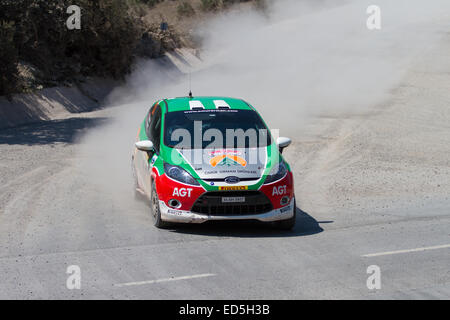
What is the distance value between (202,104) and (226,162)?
1.94 m

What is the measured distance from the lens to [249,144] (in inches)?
416

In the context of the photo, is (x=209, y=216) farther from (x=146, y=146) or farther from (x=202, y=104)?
(x=202, y=104)

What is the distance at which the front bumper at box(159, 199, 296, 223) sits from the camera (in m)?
9.54

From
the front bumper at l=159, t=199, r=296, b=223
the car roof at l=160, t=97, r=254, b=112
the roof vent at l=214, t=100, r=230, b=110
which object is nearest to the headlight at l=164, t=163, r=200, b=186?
the front bumper at l=159, t=199, r=296, b=223

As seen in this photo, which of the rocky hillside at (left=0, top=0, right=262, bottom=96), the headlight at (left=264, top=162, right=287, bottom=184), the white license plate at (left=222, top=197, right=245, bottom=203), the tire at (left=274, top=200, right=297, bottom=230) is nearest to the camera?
the white license plate at (left=222, top=197, right=245, bottom=203)

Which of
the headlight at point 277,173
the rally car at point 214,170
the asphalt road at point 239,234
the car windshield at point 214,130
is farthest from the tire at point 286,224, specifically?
the car windshield at point 214,130

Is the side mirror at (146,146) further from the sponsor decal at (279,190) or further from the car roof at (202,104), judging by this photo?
the sponsor decal at (279,190)

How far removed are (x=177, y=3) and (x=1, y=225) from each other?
4884 centimetres

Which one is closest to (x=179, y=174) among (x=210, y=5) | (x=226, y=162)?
(x=226, y=162)

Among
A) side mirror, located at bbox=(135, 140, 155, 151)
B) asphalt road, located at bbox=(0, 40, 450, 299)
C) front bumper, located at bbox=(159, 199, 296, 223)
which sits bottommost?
asphalt road, located at bbox=(0, 40, 450, 299)

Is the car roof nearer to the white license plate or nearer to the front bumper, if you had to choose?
the front bumper

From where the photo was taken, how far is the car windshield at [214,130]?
34.5ft

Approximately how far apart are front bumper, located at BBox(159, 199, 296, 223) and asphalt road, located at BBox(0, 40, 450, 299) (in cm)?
24
